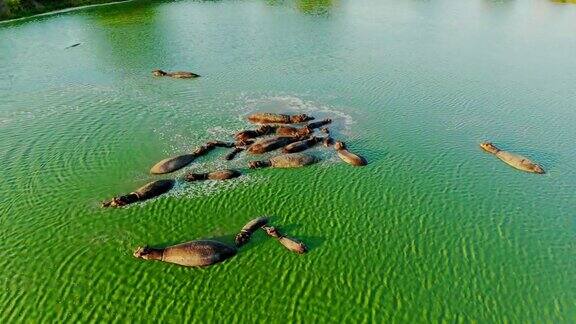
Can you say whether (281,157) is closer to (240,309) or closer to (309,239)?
(309,239)

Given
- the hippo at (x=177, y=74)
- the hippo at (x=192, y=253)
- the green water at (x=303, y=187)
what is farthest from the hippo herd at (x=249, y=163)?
the hippo at (x=177, y=74)

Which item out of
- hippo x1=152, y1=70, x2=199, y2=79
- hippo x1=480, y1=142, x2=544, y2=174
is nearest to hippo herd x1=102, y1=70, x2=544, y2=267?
hippo x1=480, y1=142, x2=544, y2=174

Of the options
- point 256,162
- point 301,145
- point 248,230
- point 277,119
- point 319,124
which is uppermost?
point 277,119

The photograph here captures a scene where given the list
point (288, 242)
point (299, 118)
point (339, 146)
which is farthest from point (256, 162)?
point (288, 242)

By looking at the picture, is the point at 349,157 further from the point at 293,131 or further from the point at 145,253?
the point at 145,253

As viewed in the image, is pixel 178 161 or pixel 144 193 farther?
pixel 178 161

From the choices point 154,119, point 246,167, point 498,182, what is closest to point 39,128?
point 154,119
